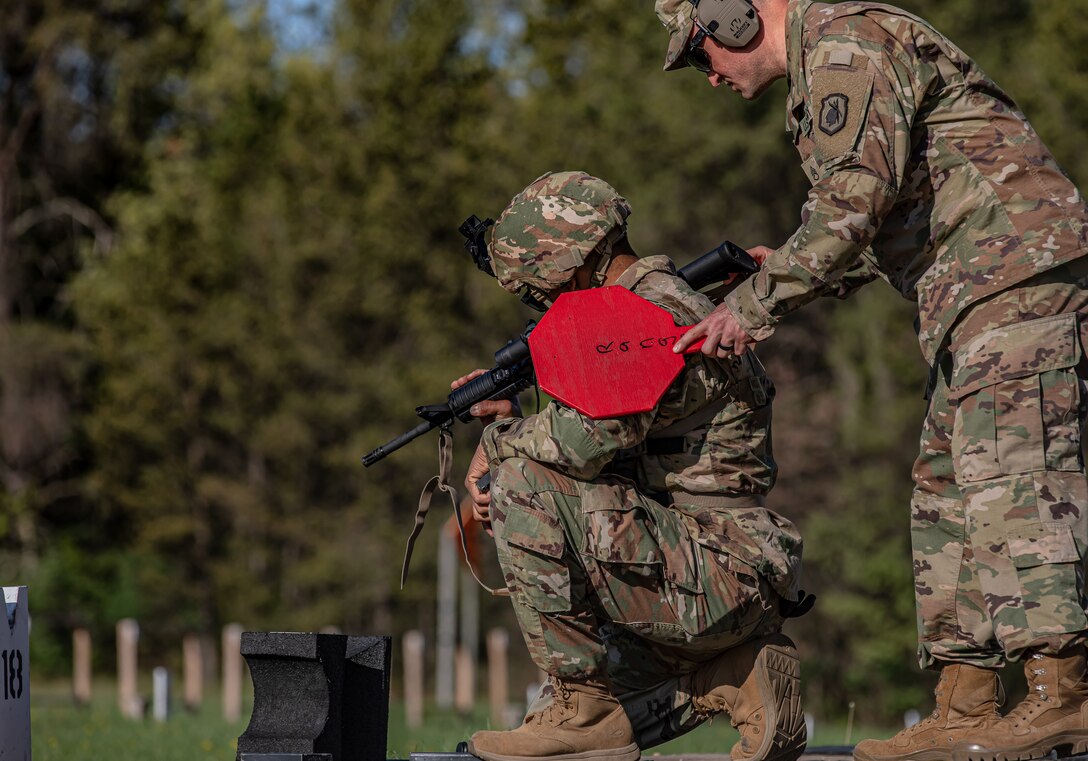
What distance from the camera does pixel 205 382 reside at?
4038 centimetres

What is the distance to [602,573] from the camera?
5.14m

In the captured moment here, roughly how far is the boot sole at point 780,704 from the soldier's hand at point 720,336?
1.05 meters

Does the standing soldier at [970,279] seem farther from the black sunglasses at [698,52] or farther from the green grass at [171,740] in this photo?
the green grass at [171,740]

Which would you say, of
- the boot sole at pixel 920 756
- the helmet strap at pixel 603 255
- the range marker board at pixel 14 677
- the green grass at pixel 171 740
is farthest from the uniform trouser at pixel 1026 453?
the range marker board at pixel 14 677

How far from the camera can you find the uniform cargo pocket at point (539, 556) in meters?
5.08

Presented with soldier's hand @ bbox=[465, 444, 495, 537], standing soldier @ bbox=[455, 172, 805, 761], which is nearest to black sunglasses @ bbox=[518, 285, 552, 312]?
standing soldier @ bbox=[455, 172, 805, 761]

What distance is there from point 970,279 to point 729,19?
1.17 m

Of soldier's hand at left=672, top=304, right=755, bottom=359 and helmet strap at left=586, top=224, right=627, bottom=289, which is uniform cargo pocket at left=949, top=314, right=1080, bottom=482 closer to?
soldier's hand at left=672, top=304, right=755, bottom=359

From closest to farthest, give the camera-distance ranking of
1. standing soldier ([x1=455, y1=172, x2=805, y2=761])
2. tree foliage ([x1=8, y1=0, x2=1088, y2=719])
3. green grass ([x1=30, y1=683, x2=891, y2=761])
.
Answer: standing soldier ([x1=455, y1=172, x2=805, y2=761]), green grass ([x1=30, y1=683, x2=891, y2=761]), tree foliage ([x1=8, y1=0, x2=1088, y2=719])

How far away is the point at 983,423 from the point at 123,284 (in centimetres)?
3662

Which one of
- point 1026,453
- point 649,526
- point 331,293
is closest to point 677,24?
point 649,526

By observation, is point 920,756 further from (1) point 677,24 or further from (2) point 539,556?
(1) point 677,24

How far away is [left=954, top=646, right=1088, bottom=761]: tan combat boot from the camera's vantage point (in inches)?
195

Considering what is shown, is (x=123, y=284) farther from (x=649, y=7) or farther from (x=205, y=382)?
(x=649, y=7)
